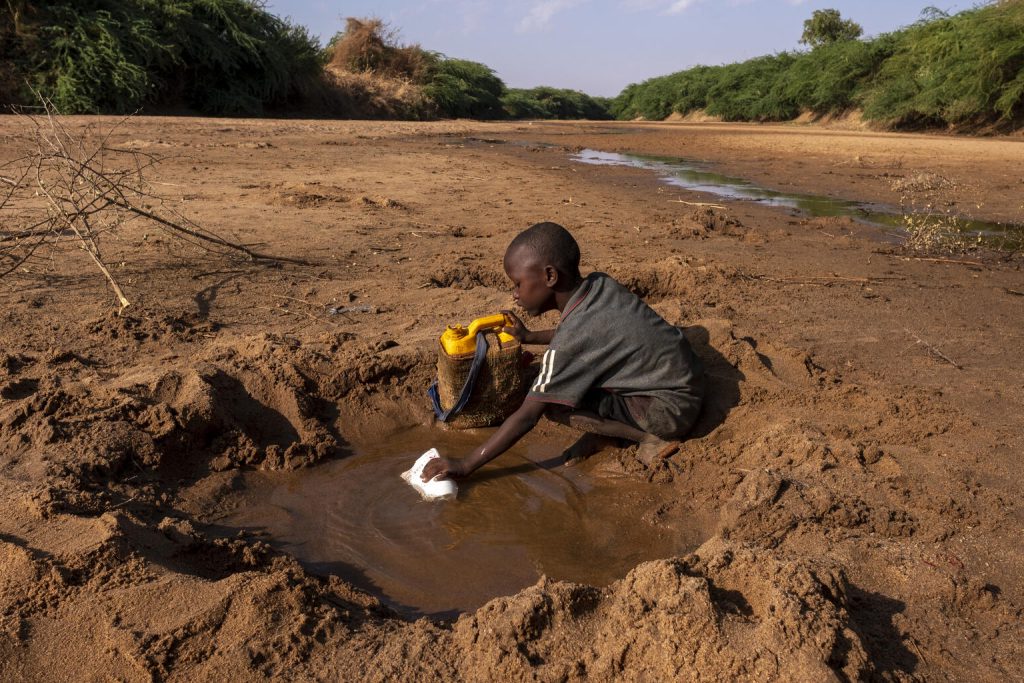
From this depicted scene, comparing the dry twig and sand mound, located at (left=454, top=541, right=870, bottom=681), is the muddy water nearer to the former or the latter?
sand mound, located at (left=454, top=541, right=870, bottom=681)

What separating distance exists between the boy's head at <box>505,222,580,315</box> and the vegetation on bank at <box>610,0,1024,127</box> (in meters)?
17.6

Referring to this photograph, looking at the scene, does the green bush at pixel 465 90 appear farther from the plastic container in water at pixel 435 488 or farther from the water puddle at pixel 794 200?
the plastic container in water at pixel 435 488

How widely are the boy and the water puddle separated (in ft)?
13.7

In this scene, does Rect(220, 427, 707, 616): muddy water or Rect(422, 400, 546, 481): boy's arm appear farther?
Rect(422, 400, 546, 481): boy's arm

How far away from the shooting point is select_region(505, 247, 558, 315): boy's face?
284 cm

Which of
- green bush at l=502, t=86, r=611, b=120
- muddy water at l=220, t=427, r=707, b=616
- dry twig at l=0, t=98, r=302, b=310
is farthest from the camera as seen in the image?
green bush at l=502, t=86, r=611, b=120

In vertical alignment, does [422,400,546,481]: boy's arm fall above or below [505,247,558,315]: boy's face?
below

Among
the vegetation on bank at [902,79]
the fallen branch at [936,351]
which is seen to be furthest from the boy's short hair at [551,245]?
the vegetation on bank at [902,79]

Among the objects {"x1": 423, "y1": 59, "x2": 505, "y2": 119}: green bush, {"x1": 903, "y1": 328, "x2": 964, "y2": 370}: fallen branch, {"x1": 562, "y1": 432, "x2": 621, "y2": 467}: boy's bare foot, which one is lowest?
{"x1": 562, "y1": 432, "x2": 621, "y2": 467}: boy's bare foot

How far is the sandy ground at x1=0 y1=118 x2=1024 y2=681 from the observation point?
175cm

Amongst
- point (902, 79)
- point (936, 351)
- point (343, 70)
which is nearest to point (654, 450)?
point (936, 351)

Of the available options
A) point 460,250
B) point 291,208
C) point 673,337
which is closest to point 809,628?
point 673,337

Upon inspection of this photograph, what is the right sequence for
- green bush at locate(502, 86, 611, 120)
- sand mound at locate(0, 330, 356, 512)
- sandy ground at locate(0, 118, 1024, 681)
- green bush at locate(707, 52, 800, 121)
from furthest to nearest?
green bush at locate(502, 86, 611, 120) → green bush at locate(707, 52, 800, 121) → sand mound at locate(0, 330, 356, 512) → sandy ground at locate(0, 118, 1024, 681)

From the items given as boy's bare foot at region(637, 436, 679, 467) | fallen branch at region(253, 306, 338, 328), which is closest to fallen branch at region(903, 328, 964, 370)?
boy's bare foot at region(637, 436, 679, 467)
